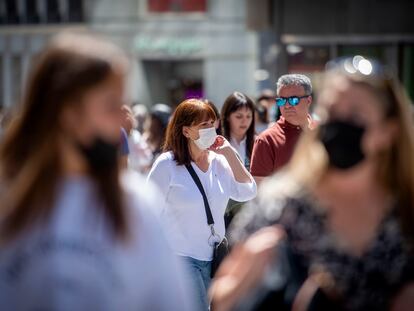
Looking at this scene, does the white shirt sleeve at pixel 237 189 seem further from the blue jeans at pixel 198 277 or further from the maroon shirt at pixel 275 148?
the blue jeans at pixel 198 277

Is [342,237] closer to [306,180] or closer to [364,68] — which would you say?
[306,180]

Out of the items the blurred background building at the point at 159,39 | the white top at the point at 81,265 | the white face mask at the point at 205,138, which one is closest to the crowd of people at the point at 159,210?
the white top at the point at 81,265

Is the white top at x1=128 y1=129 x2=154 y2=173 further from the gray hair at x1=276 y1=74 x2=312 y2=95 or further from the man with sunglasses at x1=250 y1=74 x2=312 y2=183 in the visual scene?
the man with sunglasses at x1=250 y1=74 x2=312 y2=183

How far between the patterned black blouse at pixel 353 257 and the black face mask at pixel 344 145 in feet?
0.54

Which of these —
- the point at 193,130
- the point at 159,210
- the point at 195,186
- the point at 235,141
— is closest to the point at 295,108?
the point at 193,130

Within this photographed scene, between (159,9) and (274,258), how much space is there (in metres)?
32.9

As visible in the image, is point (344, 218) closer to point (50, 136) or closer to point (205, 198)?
point (50, 136)

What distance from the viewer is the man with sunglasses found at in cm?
723

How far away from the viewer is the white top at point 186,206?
6402mm

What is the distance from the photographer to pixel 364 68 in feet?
10.6

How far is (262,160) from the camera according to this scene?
24.0ft

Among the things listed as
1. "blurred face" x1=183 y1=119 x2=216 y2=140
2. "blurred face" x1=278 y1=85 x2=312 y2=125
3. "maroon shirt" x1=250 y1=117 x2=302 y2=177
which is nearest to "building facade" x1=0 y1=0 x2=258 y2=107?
"blurred face" x1=278 y1=85 x2=312 y2=125

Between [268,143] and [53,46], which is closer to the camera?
[53,46]

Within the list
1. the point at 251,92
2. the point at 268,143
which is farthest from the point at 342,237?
the point at 251,92
